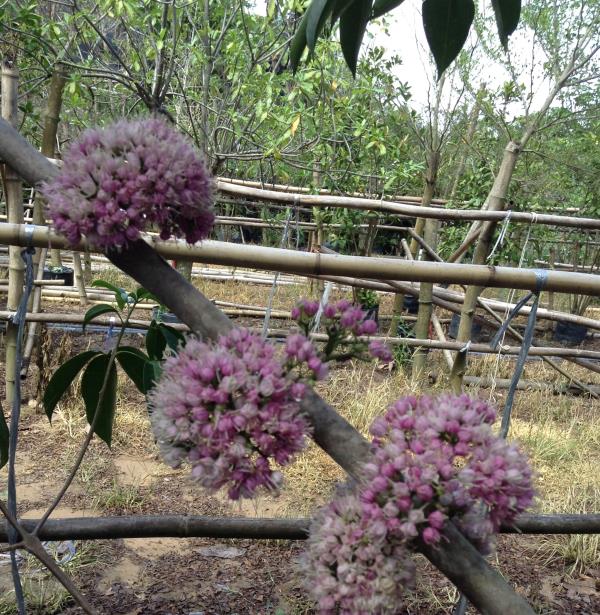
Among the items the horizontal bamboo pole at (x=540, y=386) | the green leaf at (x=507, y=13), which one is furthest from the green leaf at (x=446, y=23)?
the horizontal bamboo pole at (x=540, y=386)

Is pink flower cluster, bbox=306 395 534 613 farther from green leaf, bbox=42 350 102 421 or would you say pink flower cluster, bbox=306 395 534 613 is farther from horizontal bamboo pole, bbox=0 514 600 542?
green leaf, bbox=42 350 102 421

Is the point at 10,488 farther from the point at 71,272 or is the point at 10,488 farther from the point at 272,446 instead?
the point at 71,272

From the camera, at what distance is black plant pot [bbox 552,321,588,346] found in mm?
6371

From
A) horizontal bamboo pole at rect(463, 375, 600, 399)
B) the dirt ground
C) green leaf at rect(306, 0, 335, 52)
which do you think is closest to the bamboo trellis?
green leaf at rect(306, 0, 335, 52)

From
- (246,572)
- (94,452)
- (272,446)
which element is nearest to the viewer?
(272,446)

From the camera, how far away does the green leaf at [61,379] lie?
85 centimetres

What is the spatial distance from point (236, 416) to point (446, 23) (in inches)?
18.1

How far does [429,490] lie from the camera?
0.33 metres

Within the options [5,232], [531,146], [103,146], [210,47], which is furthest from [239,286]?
[103,146]

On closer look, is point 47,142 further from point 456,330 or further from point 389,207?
point 456,330

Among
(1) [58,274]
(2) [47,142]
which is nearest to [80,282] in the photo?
(1) [58,274]

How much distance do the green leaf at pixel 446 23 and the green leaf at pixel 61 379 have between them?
60 centimetres

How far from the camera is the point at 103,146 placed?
0.41 m

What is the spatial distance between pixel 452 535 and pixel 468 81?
6707 mm
